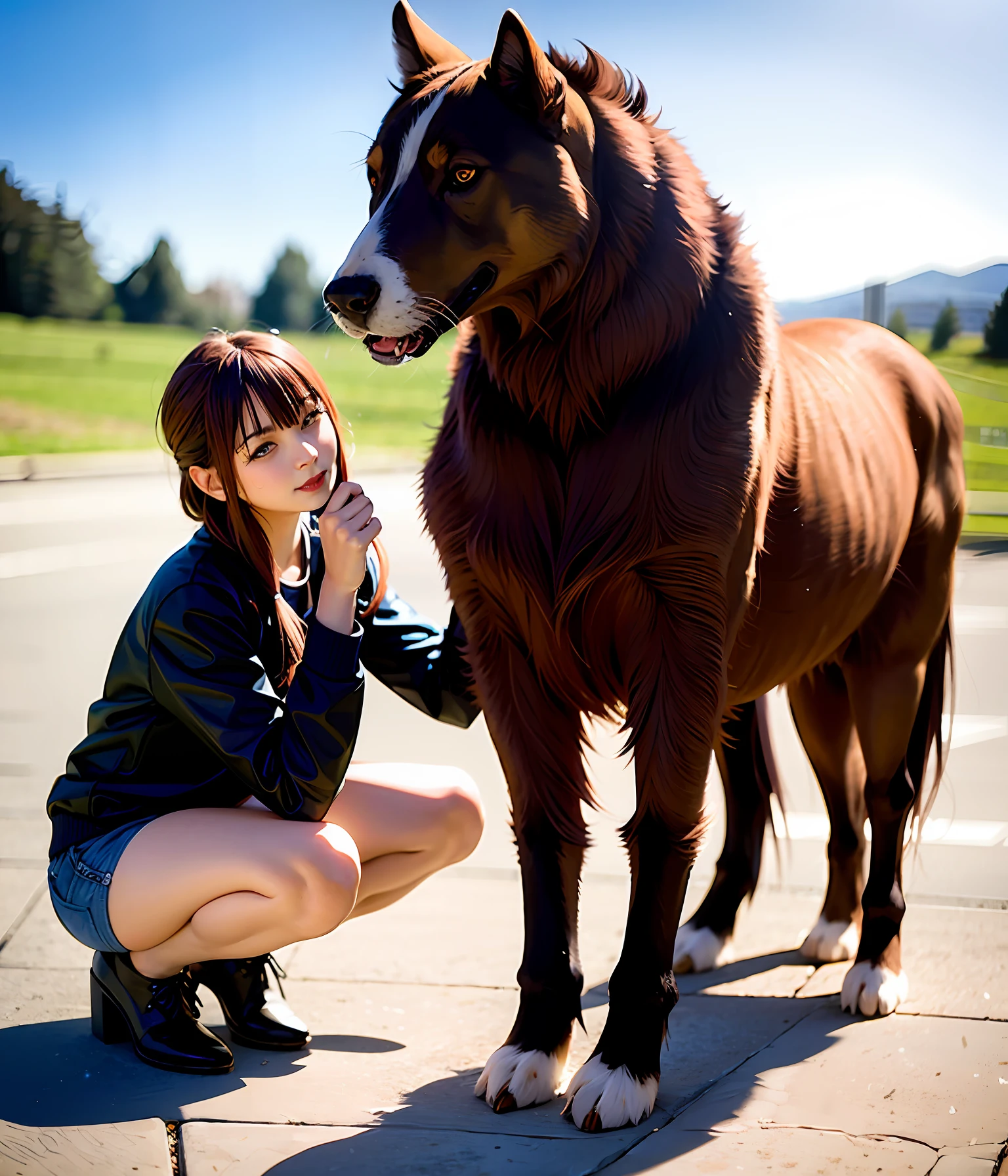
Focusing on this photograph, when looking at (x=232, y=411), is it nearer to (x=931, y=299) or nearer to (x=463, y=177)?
(x=463, y=177)

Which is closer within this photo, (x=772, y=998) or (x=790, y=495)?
(x=790, y=495)

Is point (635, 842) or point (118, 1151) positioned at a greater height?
point (635, 842)

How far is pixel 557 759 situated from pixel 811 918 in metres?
1.38

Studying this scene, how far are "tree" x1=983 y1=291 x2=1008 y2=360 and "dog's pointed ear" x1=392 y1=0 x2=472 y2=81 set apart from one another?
9.85 ft

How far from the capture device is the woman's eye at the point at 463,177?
1751 mm

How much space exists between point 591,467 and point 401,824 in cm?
98

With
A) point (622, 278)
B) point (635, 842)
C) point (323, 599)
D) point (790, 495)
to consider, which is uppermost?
point (622, 278)

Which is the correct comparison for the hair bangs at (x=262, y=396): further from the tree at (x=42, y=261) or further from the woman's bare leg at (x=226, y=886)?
the tree at (x=42, y=261)

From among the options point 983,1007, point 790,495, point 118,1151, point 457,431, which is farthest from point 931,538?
point 118,1151

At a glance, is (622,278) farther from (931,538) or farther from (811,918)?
(811,918)

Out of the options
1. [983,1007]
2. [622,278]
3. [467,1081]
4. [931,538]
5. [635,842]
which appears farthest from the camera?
[931,538]

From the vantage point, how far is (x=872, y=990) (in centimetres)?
246

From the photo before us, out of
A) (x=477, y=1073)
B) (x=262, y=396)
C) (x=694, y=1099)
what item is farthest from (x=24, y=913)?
(x=694, y=1099)

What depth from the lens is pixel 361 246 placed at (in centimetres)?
174
